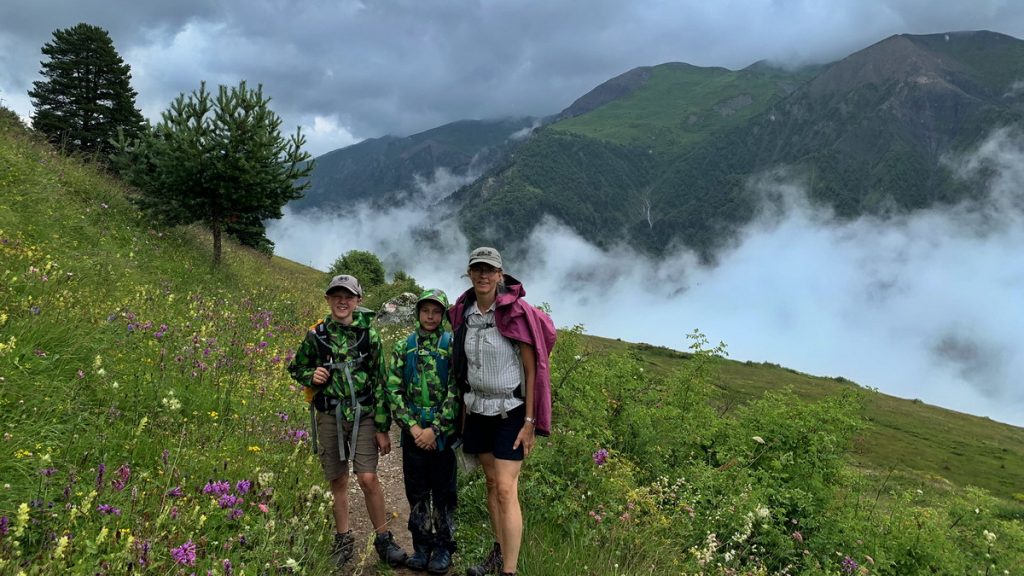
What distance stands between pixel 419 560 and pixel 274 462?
1.77 meters

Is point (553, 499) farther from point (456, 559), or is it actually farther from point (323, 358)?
point (323, 358)

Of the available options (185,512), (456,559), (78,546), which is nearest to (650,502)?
(456,559)

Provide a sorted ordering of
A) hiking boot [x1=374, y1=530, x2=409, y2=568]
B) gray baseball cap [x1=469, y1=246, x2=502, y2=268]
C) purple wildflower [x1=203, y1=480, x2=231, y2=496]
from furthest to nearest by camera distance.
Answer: hiking boot [x1=374, y1=530, x2=409, y2=568]
gray baseball cap [x1=469, y1=246, x2=502, y2=268]
purple wildflower [x1=203, y1=480, x2=231, y2=496]

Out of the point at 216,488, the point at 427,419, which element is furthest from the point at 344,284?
the point at 216,488

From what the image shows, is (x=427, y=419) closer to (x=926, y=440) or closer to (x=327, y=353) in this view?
(x=327, y=353)

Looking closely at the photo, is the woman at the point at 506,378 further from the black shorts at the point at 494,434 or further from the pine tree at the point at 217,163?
the pine tree at the point at 217,163

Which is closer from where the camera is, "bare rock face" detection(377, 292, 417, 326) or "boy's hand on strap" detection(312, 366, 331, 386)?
"boy's hand on strap" detection(312, 366, 331, 386)

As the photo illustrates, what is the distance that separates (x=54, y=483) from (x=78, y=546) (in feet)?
3.10

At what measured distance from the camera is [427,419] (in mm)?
4996

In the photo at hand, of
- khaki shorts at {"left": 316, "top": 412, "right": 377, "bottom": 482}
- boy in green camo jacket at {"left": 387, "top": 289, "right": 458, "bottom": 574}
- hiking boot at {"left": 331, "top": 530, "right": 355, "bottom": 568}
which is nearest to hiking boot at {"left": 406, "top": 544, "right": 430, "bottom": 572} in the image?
boy in green camo jacket at {"left": 387, "top": 289, "right": 458, "bottom": 574}

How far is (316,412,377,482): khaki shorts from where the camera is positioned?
4992 mm

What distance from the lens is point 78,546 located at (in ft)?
10.4

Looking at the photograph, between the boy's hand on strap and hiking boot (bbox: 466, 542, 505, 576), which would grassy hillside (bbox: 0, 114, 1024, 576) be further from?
the boy's hand on strap

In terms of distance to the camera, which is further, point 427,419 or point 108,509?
point 427,419
